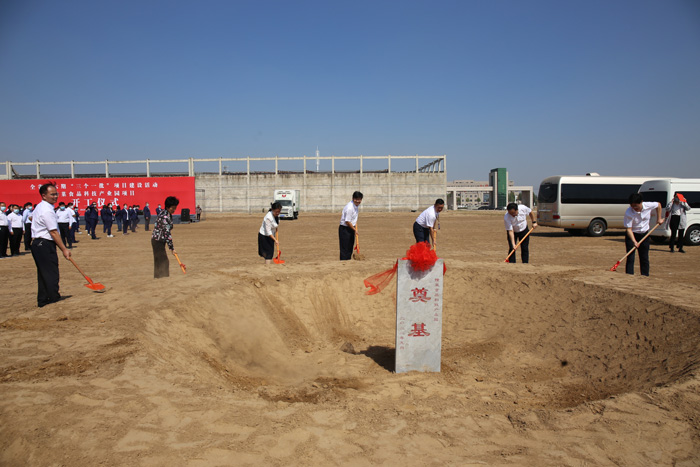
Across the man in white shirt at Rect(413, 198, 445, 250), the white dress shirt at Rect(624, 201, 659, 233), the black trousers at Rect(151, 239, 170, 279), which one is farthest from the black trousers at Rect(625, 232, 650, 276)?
the black trousers at Rect(151, 239, 170, 279)

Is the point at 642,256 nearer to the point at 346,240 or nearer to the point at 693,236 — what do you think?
the point at 346,240

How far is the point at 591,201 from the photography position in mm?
20094

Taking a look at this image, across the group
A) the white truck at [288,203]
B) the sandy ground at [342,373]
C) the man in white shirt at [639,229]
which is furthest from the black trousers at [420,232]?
the white truck at [288,203]

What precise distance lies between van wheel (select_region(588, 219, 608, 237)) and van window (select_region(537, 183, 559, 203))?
203 centimetres

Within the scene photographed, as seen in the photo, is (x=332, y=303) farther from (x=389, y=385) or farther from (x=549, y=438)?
(x=549, y=438)

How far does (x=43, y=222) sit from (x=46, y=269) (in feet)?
2.38

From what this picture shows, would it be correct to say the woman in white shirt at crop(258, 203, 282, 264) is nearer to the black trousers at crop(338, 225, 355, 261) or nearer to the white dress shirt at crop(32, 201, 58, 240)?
the black trousers at crop(338, 225, 355, 261)

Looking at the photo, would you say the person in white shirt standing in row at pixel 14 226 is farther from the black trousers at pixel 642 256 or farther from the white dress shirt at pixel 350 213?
the black trousers at pixel 642 256

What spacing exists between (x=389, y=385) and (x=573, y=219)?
18.5 meters

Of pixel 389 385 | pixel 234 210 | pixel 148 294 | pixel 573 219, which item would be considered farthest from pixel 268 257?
pixel 234 210

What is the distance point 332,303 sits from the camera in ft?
26.1

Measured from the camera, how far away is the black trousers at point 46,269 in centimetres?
646

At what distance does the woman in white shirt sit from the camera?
878 cm

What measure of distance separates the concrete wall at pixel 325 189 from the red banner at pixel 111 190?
37.9 ft
